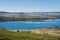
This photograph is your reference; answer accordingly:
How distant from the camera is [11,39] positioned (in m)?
13.8

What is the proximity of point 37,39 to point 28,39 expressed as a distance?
851 mm

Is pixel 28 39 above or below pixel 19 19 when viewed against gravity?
above

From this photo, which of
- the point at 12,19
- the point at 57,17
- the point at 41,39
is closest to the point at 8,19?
the point at 12,19

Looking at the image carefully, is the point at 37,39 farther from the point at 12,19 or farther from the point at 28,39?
the point at 12,19

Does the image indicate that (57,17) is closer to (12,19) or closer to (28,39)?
(12,19)

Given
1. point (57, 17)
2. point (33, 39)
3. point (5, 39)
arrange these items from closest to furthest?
point (5, 39)
point (33, 39)
point (57, 17)

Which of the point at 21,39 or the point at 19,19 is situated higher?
the point at 21,39

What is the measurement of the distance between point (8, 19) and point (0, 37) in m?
150

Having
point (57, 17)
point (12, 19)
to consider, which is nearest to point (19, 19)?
point (12, 19)

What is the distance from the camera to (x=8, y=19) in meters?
163

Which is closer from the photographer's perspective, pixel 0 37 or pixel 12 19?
pixel 0 37

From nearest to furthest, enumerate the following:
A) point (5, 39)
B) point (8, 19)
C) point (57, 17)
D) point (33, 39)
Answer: point (5, 39) < point (33, 39) < point (8, 19) < point (57, 17)

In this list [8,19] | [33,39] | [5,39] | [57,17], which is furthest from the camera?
[57,17]

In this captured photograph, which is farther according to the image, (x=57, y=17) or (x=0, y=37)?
(x=57, y=17)
